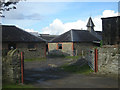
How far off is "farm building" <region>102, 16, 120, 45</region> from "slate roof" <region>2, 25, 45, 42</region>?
43.3ft

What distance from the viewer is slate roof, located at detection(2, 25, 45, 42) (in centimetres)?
2376

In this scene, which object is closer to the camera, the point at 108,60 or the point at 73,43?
the point at 108,60

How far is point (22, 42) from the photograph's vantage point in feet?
80.6

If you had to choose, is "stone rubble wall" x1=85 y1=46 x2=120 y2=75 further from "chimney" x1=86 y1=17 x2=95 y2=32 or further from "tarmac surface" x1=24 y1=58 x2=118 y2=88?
"chimney" x1=86 y1=17 x2=95 y2=32

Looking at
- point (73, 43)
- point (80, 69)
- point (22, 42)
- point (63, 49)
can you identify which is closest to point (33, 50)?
point (22, 42)

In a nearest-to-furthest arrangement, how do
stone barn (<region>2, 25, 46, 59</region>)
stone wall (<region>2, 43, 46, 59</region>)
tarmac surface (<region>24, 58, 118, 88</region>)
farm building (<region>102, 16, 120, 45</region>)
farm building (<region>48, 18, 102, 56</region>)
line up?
tarmac surface (<region>24, 58, 118, 88</region>) < farm building (<region>102, 16, 120, 45</region>) < stone barn (<region>2, 25, 46, 59</region>) < stone wall (<region>2, 43, 46, 59</region>) < farm building (<region>48, 18, 102, 56</region>)

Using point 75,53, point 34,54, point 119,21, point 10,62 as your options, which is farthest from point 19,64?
point 75,53

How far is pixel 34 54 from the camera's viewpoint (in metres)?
25.8

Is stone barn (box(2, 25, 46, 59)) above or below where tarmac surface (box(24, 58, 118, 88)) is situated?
above

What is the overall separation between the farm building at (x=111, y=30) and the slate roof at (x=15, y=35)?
13193 mm

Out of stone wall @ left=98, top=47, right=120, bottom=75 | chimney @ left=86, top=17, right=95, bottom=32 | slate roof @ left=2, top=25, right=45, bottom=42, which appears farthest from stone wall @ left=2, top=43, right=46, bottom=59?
chimney @ left=86, top=17, right=95, bottom=32

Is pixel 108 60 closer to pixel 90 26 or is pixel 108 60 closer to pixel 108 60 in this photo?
pixel 108 60

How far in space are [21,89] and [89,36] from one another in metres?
28.6

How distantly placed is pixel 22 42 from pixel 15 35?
1690 millimetres
